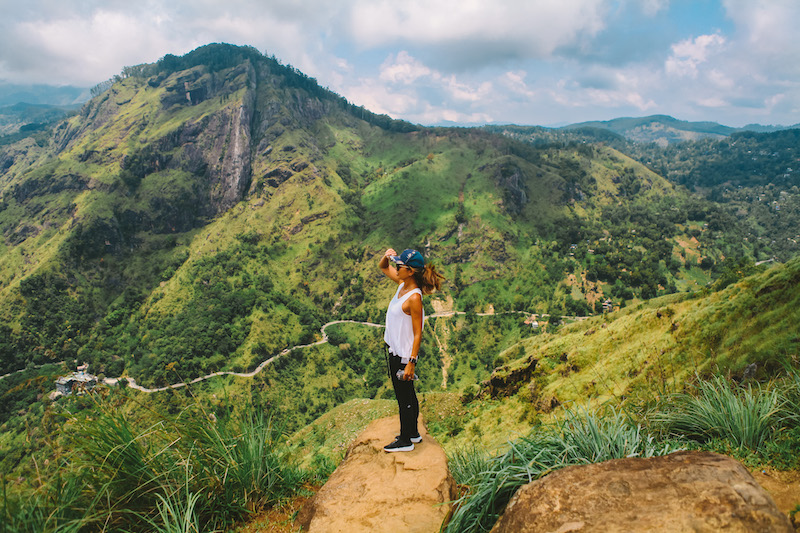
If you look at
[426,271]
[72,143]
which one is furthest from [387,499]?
[72,143]

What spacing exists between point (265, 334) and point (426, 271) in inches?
3393

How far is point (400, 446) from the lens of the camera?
5305mm

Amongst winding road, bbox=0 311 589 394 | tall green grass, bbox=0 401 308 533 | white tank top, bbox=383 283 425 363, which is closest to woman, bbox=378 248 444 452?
white tank top, bbox=383 283 425 363

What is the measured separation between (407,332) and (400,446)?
178 centimetres

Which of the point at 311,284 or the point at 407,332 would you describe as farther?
the point at 311,284

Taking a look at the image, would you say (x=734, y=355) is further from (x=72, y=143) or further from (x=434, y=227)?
(x=72, y=143)

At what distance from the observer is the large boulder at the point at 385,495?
13.2 ft

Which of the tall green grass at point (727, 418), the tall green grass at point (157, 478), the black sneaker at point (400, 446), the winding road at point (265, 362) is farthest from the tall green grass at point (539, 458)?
the winding road at point (265, 362)

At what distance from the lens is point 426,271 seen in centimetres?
537

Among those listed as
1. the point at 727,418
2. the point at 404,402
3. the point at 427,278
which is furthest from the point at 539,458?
the point at 427,278

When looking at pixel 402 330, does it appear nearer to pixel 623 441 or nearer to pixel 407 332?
→ pixel 407 332

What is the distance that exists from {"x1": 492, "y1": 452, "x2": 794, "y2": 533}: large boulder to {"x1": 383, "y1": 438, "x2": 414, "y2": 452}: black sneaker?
2311mm

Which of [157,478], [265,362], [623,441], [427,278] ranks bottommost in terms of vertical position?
[265,362]

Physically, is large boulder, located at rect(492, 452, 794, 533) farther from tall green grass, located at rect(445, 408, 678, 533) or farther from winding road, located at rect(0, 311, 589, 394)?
winding road, located at rect(0, 311, 589, 394)
